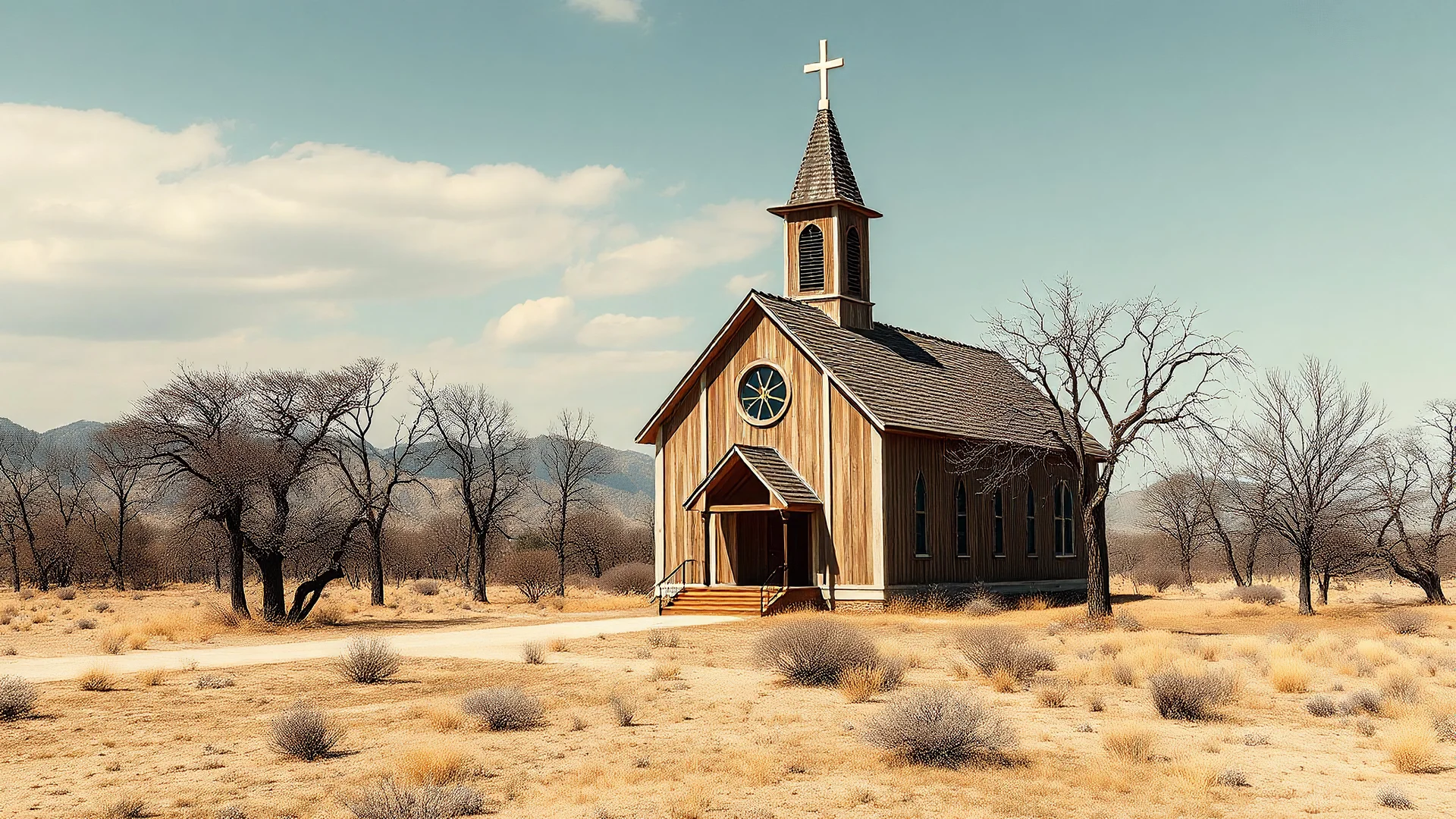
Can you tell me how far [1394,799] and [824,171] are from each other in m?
28.8

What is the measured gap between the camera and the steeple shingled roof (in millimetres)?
36844

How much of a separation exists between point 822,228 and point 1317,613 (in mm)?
16493

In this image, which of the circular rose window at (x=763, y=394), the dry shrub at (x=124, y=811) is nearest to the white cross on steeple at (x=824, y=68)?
the circular rose window at (x=763, y=394)

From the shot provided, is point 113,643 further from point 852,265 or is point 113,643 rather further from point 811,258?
point 852,265

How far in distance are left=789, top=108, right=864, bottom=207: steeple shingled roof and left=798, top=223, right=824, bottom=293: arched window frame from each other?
904 millimetres

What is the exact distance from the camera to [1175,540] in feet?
235

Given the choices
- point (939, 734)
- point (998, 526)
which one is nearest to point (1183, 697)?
point (939, 734)

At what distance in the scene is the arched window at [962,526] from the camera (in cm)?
3600

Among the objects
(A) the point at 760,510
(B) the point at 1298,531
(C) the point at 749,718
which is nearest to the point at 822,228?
(A) the point at 760,510

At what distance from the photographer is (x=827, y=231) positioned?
36.8 metres

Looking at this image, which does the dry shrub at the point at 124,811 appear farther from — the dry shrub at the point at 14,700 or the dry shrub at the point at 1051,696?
the dry shrub at the point at 1051,696

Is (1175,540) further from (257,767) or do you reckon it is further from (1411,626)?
(257,767)

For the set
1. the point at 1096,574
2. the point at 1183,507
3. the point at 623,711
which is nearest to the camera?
the point at 623,711

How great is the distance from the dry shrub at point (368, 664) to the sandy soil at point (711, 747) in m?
0.29
